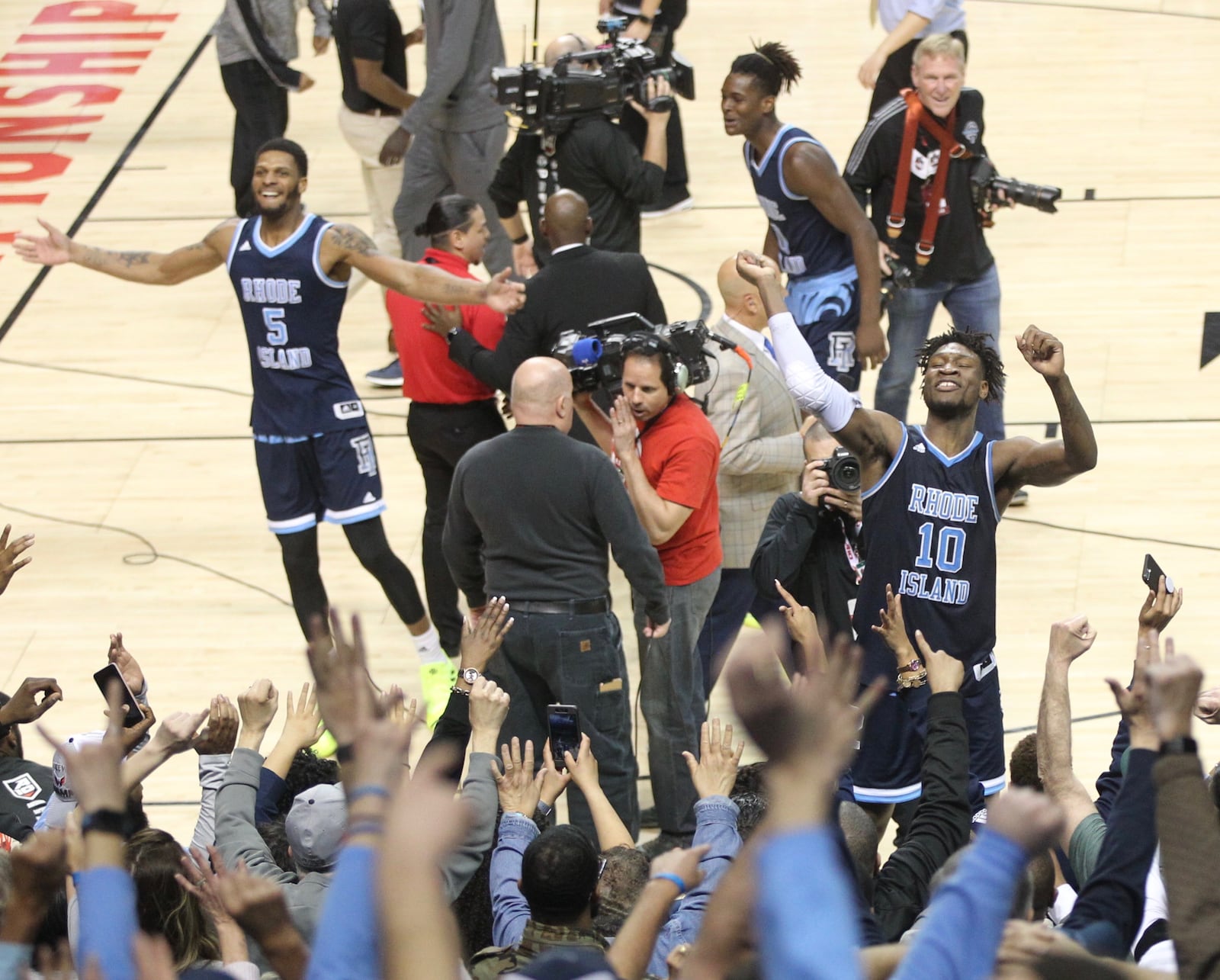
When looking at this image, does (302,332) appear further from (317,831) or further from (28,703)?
(317,831)

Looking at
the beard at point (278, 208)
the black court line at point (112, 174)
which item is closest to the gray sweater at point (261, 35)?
the black court line at point (112, 174)

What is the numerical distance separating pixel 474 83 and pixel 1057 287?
3.46 meters

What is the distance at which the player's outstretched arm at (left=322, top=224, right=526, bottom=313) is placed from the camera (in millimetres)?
5809

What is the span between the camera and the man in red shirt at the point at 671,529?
16.9ft

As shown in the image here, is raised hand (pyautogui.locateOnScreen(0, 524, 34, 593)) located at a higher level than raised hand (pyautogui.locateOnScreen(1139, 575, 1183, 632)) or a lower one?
lower

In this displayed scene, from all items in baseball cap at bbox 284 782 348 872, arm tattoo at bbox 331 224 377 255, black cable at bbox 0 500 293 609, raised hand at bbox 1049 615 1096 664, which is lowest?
black cable at bbox 0 500 293 609

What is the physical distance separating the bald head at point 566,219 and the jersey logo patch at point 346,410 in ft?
3.15

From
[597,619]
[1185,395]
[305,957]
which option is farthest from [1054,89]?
[305,957]

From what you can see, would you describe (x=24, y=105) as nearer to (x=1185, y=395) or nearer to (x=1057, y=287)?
(x=1057, y=287)

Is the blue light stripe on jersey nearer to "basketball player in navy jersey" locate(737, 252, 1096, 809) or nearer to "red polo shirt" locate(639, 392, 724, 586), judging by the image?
"basketball player in navy jersey" locate(737, 252, 1096, 809)

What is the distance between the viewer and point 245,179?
9266mm

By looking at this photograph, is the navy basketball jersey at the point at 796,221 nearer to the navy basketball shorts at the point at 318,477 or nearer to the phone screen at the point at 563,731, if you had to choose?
the navy basketball shorts at the point at 318,477

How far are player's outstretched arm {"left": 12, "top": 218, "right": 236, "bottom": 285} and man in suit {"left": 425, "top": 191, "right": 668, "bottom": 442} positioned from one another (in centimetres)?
82

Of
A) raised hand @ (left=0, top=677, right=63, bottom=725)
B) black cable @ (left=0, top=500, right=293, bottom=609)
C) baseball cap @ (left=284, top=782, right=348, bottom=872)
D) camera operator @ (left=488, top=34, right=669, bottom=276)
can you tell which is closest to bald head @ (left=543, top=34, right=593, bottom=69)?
camera operator @ (left=488, top=34, right=669, bottom=276)
